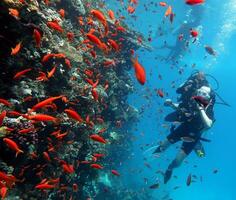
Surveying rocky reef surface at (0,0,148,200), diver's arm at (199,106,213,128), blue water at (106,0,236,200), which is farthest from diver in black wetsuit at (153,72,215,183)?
blue water at (106,0,236,200)

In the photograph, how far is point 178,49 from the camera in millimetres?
27344

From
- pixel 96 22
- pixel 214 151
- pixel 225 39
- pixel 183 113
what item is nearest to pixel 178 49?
pixel 96 22

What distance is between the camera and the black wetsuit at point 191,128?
9898 mm

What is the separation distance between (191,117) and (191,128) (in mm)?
436

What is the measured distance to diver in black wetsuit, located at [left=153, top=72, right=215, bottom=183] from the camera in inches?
382

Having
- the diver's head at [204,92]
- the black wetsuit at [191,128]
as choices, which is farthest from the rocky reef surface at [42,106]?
the diver's head at [204,92]

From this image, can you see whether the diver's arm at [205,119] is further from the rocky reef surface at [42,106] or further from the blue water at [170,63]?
the blue water at [170,63]

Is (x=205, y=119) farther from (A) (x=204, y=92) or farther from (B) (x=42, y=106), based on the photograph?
(B) (x=42, y=106)

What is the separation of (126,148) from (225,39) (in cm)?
3103

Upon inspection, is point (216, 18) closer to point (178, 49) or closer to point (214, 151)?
point (178, 49)

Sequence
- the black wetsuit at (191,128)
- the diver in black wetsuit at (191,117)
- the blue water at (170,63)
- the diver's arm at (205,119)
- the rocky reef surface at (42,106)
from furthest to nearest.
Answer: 1. the blue water at (170,63)
2. the black wetsuit at (191,128)
3. the diver in black wetsuit at (191,117)
4. the diver's arm at (205,119)
5. the rocky reef surface at (42,106)

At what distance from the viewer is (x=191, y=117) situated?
9.96 meters

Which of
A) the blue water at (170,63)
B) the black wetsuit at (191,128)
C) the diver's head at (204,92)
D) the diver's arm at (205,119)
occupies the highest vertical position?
the diver's head at (204,92)

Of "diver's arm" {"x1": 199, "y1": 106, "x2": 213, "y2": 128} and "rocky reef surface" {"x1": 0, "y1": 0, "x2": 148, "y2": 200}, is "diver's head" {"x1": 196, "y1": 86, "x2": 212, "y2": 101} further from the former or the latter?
"rocky reef surface" {"x1": 0, "y1": 0, "x2": 148, "y2": 200}
